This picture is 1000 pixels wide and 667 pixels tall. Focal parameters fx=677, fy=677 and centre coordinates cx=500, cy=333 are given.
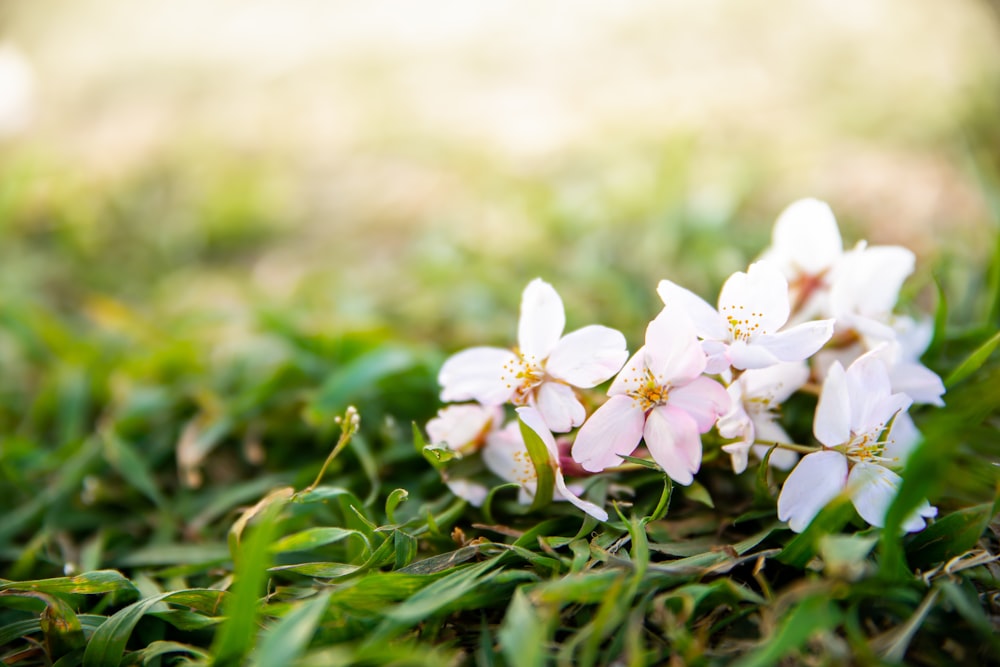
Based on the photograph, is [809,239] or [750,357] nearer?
[750,357]

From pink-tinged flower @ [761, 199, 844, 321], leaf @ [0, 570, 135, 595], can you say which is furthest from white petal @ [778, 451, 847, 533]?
leaf @ [0, 570, 135, 595]

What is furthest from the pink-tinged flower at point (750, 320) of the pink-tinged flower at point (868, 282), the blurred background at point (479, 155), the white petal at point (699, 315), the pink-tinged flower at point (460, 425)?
the blurred background at point (479, 155)

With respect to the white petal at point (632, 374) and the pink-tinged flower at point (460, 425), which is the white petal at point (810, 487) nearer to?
the white petal at point (632, 374)

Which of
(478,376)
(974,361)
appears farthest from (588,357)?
(974,361)

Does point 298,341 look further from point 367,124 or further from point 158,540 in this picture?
point 367,124

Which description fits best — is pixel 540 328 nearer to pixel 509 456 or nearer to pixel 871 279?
pixel 509 456
